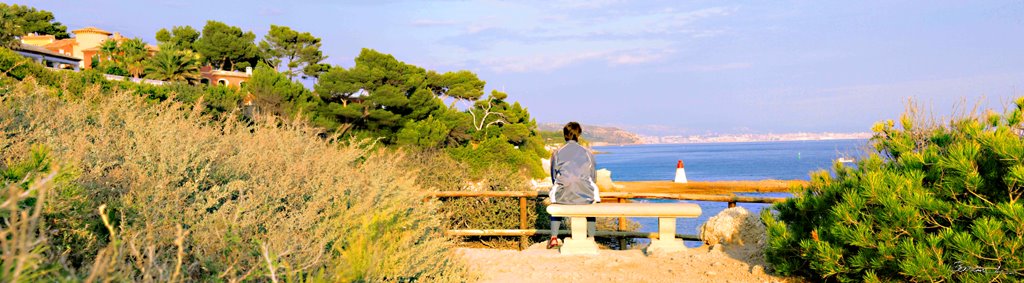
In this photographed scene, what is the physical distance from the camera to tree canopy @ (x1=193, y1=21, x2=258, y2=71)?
6625 cm

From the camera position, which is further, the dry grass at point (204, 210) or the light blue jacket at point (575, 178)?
the light blue jacket at point (575, 178)

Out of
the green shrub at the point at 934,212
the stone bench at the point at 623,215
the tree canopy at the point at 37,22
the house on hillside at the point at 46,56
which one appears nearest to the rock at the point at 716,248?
the stone bench at the point at 623,215

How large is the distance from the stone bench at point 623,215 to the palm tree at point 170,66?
48.6 m

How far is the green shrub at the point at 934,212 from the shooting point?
4633 mm

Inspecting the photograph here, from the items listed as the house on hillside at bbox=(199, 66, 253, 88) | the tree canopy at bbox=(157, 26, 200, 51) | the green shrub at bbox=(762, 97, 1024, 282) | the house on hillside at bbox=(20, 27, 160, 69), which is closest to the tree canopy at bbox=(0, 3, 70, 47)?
the house on hillside at bbox=(20, 27, 160, 69)

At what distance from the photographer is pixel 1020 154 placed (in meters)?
4.63

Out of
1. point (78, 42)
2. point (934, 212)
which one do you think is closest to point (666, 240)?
point (934, 212)

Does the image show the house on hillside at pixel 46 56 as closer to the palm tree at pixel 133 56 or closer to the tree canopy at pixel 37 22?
the palm tree at pixel 133 56

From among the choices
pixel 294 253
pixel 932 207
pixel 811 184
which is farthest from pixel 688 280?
pixel 294 253

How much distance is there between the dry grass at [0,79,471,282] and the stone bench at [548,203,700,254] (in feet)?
6.20

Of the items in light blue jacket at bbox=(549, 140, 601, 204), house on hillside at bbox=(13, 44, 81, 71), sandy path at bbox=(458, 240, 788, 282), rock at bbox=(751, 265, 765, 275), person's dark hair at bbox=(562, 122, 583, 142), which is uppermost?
house on hillside at bbox=(13, 44, 81, 71)

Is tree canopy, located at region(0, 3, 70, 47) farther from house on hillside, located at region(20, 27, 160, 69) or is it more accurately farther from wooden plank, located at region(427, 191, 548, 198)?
wooden plank, located at region(427, 191, 548, 198)

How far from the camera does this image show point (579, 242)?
7770 millimetres

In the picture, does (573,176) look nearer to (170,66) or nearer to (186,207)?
(186,207)
